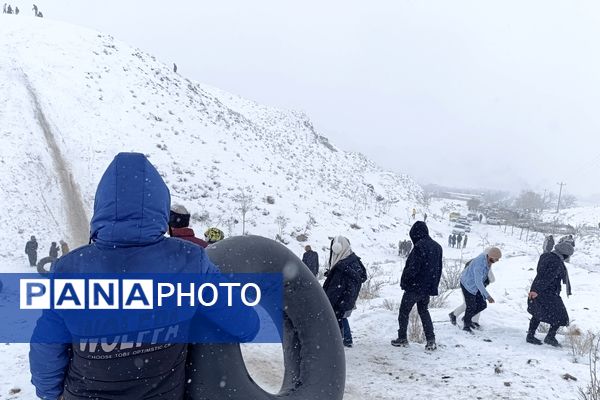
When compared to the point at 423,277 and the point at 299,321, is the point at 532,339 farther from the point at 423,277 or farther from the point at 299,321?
the point at 299,321

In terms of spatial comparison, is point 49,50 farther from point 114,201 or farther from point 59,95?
point 114,201

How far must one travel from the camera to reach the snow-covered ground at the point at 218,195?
195 inches

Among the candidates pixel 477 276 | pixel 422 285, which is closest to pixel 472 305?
pixel 477 276

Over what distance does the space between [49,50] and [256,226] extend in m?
21.5

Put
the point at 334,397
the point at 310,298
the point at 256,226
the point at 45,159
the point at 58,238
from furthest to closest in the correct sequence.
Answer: the point at 256,226 → the point at 45,159 → the point at 58,238 → the point at 310,298 → the point at 334,397

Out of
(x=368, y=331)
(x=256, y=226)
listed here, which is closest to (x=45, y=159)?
(x=256, y=226)

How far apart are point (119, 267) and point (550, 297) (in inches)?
243

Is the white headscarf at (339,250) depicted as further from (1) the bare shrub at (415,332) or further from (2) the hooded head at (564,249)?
(2) the hooded head at (564,249)

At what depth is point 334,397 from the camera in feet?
7.52

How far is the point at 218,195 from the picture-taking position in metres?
25.8

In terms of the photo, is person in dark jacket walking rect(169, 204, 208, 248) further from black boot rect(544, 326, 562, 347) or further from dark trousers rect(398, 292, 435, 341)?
black boot rect(544, 326, 562, 347)

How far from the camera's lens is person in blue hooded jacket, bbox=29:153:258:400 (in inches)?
66.2

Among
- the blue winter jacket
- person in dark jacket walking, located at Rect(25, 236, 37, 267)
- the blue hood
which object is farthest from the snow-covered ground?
the blue hood

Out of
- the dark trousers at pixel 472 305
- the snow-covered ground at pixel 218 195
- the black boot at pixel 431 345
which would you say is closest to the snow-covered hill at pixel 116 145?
the snow-covered ground at pixel 218 195
